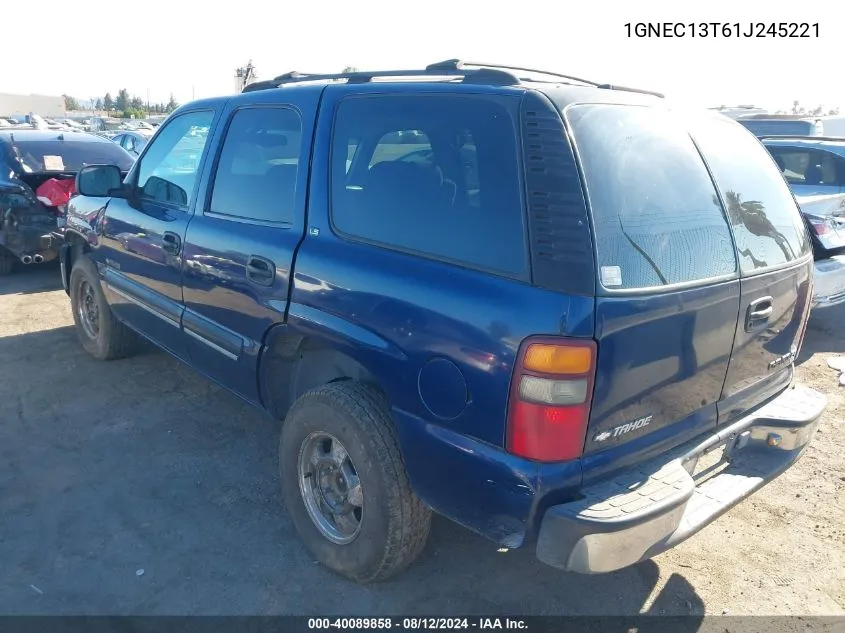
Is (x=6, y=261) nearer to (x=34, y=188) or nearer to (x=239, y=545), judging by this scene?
(x=34, y=188)

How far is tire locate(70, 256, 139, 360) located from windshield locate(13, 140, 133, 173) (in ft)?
9.50

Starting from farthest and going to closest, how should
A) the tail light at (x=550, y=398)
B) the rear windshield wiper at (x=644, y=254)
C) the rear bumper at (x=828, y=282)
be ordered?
the rear bumper at (x=828, y=282)
the rear windshield wiper at (x=644, y=254)
the tail light at (x=550, y=398)

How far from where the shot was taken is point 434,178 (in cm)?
242

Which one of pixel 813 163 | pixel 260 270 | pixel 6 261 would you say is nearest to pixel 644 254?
pixel 260 270

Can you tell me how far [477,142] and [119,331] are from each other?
12.3ft

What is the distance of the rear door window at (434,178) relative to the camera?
7.04ft

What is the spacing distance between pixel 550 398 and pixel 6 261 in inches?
313

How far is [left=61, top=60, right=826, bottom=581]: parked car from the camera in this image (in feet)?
6.74

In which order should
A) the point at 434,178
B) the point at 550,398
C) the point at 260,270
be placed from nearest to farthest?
the point at 550,398, the point at 434,178, the point at 260,270

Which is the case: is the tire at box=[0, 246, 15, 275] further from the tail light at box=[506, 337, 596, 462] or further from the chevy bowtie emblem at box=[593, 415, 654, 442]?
the chevy bowtie emblem at box=[593, 415, 654, 442]

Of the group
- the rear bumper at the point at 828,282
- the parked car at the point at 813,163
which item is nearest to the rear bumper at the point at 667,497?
the rear bumper at the point at 828,282

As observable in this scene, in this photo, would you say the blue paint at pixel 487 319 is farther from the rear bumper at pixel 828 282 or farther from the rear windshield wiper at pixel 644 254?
the rear bumper at pixel 828 282

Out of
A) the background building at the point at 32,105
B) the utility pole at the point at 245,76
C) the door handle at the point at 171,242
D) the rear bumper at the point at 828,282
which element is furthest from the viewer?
the background building at the point at 32,105

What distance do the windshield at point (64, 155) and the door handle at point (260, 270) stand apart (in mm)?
5512
